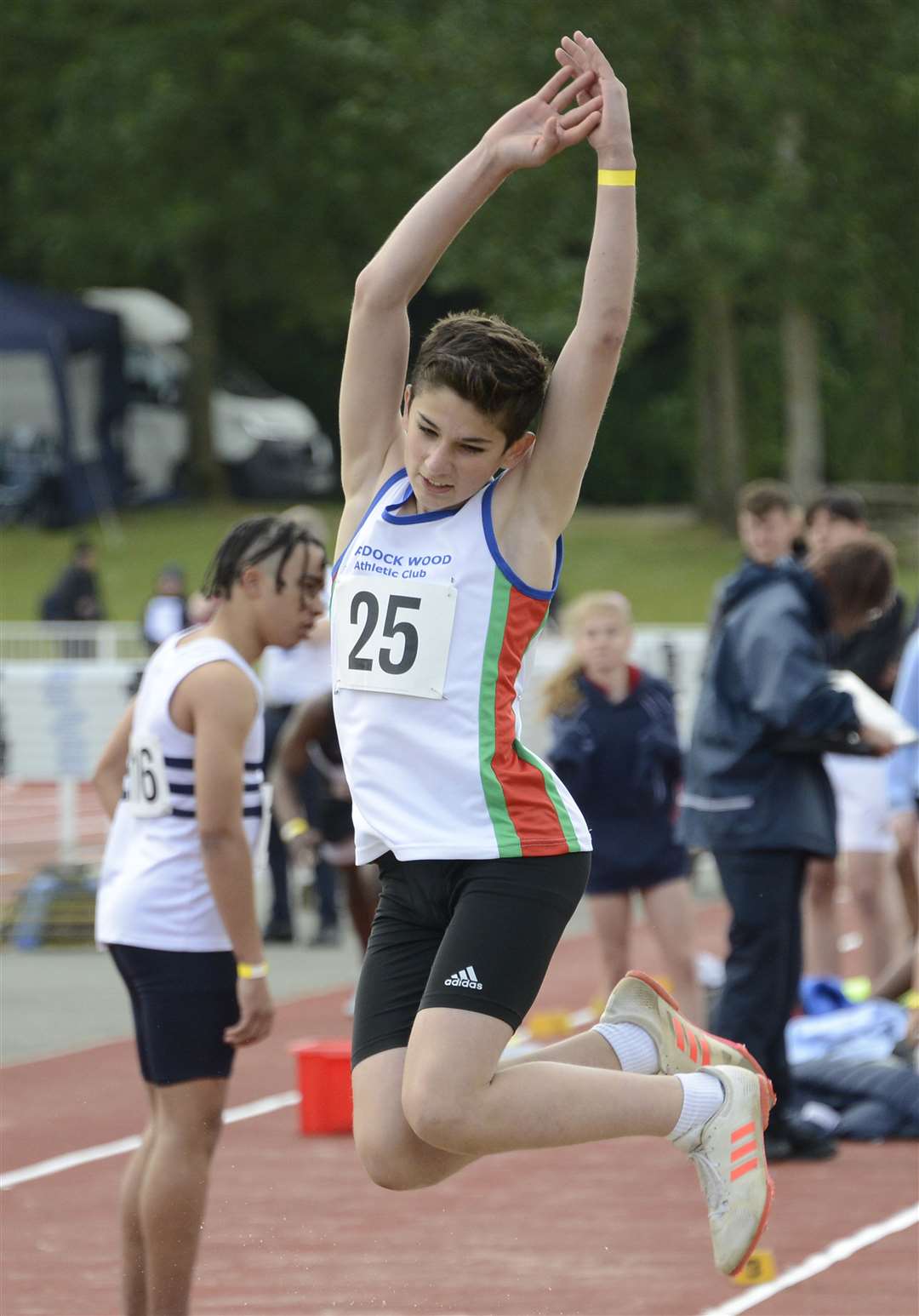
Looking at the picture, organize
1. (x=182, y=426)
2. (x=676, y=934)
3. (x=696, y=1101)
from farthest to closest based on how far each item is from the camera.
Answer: (x=182, y=426) < (x=676, y=934) < (x=696, y=1101)

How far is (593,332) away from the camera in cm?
444

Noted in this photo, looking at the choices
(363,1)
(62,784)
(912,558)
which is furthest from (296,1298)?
(363,1)

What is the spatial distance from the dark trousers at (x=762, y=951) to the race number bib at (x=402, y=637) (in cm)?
335

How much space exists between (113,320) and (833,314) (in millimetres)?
11732

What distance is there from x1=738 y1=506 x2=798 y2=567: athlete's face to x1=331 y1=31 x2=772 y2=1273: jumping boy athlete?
485 centimetres

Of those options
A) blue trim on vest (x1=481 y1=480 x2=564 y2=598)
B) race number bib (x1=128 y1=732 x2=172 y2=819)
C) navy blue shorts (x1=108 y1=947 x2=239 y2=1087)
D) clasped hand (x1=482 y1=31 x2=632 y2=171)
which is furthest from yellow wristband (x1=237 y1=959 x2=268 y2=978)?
clasped hand (x1=482 y1=31 x2=632 y2=171)

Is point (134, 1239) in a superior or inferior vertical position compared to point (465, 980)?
inferior

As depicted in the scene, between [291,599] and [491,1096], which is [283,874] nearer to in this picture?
[291,599]

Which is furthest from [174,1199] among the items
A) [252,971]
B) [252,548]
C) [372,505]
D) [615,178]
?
[615,178]

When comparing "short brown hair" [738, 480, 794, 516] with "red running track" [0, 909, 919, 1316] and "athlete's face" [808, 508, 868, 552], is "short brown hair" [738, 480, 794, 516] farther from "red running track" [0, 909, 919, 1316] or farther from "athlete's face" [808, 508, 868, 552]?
"red running track" [0, 909, 919, 1316]

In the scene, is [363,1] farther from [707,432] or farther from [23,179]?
[707,432]

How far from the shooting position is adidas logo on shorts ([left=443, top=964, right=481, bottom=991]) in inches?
169

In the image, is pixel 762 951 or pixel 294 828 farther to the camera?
pixel 294 828

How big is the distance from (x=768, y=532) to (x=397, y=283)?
195 inches
